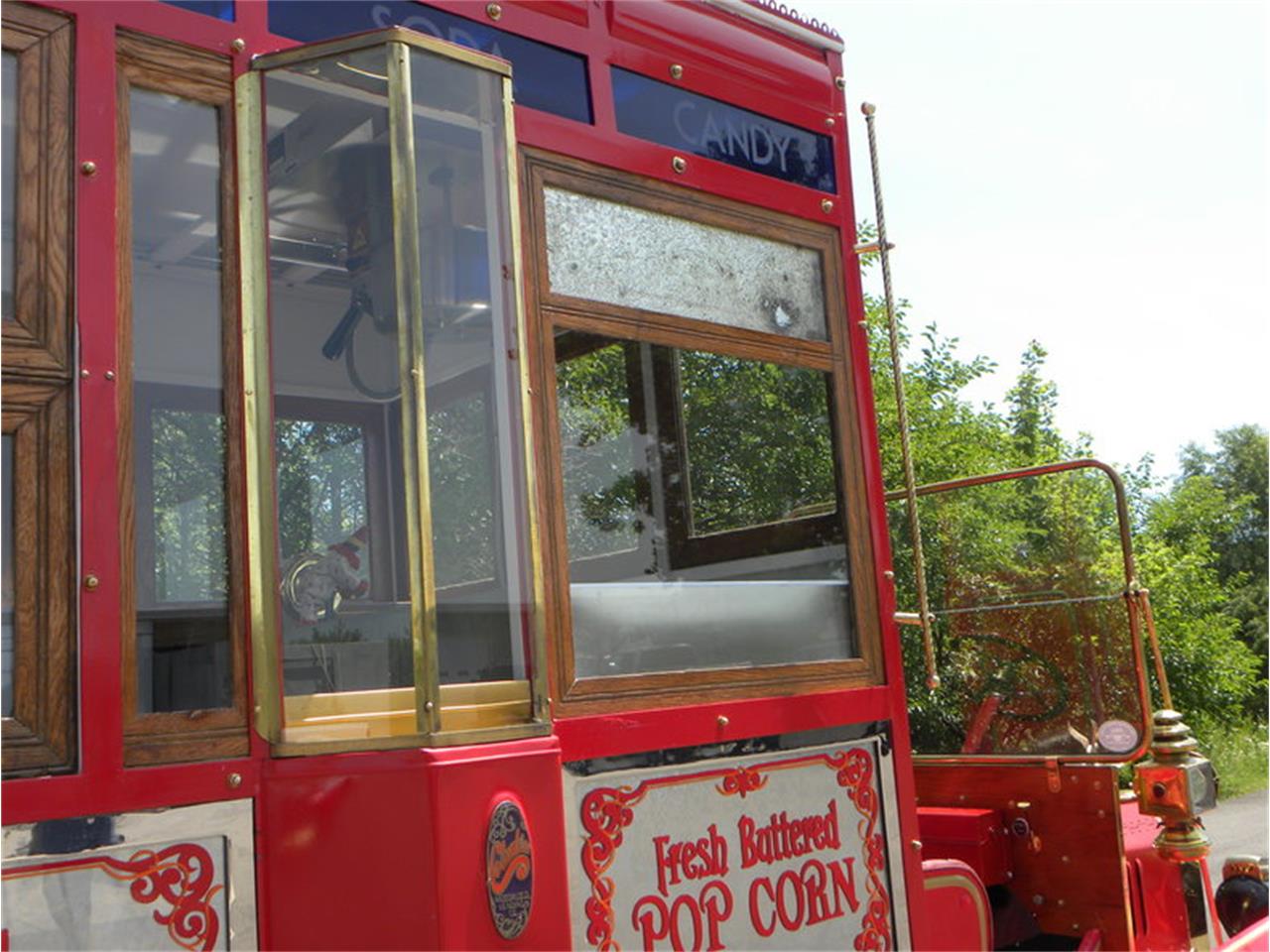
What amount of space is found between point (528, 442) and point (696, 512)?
0.66 meters

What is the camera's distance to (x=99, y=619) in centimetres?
192

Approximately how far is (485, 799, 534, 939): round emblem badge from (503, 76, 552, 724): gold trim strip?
19 cm

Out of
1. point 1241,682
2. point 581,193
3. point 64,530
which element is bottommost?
point 1241,682

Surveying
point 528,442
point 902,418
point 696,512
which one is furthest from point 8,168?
point 902,418

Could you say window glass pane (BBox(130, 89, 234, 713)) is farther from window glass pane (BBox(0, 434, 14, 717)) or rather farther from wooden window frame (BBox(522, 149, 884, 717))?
wooden window frame (BBox(522, 149, 884, 717))

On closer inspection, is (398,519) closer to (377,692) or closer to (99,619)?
(377,692)

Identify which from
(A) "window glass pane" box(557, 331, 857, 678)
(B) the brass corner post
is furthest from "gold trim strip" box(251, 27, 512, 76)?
(B) the brass corner post

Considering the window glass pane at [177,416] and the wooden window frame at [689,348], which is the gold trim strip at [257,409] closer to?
the window glass pane at [177,416]

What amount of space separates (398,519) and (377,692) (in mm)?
272

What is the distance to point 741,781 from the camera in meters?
2.73

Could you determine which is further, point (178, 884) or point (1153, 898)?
point (1153, 898)

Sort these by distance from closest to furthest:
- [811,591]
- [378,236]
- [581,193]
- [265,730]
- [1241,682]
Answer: [265,730] < [378,236] < [581,193] < [811,591] < [1241,682]

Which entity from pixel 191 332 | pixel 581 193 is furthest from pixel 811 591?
pixel 191 332

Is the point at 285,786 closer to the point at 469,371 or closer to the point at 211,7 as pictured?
the point at 469,371
